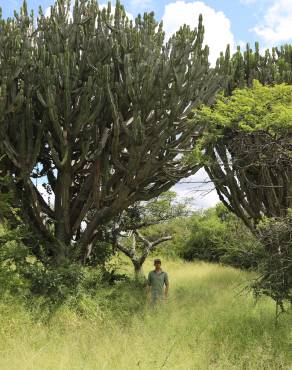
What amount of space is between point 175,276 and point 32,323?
9378mm

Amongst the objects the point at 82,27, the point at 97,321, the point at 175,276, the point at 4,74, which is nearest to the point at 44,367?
the point at 97,321

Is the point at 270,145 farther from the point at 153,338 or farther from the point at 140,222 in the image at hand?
the point at 140,222

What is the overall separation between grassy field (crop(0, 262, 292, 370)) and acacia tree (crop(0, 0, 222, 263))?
2182mm

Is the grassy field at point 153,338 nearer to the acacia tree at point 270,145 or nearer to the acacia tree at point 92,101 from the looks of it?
the acacia tree at point 270,145

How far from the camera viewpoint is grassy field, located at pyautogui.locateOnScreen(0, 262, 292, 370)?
5207mm

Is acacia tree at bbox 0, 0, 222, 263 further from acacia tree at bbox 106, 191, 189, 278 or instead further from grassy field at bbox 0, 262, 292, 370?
acacia tree at bbox 106, 191, 189, 278

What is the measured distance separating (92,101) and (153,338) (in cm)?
465

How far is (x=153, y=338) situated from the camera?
6527 mm

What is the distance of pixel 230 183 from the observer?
11.5m

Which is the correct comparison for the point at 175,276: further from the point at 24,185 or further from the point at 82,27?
the point at 82,27

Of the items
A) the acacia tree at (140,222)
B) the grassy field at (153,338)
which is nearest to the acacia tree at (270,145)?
the grassy field at (153,338)

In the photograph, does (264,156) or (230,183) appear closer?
(264,156)

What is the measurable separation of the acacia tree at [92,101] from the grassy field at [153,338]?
2182 mm

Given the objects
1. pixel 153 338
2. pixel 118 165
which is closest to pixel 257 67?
pixel 118 165
